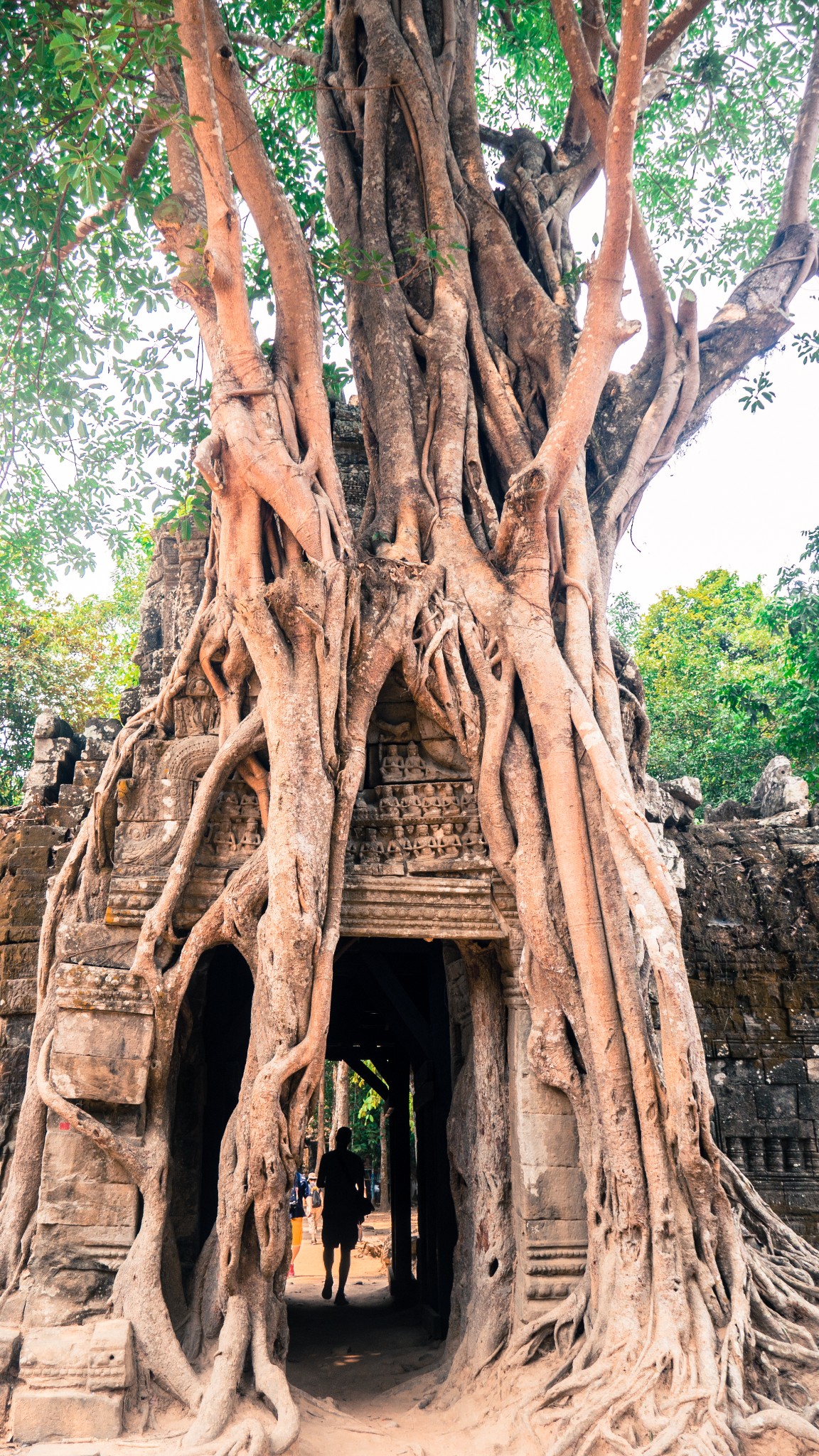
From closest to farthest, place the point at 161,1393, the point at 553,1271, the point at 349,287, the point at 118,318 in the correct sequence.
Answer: the point at 161,1393 → the point at 553,1271 → the point at 349,287 → the point at 118,318

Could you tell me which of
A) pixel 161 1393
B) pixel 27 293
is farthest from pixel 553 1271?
pixel 27 293

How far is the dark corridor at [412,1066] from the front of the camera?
18.4 ft

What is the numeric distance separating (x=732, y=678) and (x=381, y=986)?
231 inches

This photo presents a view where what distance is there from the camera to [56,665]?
10500mm

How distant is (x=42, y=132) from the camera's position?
4539 mm

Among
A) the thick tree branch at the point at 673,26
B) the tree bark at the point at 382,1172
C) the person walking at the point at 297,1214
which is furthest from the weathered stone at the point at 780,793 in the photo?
the tree bark at the point at 382,1172

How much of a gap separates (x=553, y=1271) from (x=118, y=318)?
5171 millimetres

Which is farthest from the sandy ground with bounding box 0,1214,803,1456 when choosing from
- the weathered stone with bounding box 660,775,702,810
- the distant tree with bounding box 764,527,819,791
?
the distant tree with bounding box 764,527,819,791

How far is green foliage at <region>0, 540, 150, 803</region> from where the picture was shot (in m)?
10.0

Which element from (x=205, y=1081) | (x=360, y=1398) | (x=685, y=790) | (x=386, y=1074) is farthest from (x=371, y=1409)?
(x=386, y=1074)

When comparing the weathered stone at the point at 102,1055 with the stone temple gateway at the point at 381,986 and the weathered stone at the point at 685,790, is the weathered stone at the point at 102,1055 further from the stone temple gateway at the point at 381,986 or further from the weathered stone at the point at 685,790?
the weathered stone at the point at 685,790

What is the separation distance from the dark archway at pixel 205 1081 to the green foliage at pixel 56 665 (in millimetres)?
4575

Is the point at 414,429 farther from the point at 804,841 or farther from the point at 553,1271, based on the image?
the point at 553,1271

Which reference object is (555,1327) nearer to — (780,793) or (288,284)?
(780,793)
